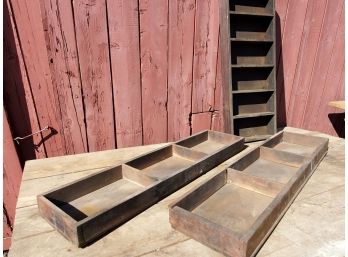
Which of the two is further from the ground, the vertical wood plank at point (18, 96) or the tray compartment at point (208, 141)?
the vertical wood plank at point (18, 96)

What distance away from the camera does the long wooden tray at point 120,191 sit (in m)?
1.30

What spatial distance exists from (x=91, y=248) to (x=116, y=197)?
17.0 inches

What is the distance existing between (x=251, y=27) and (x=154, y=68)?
1027mm

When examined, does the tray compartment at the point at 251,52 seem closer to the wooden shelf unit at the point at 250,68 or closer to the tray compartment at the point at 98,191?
the wooden shelf unit at the point at 250,68

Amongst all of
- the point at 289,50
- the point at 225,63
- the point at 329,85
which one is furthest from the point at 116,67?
the point at 329,85

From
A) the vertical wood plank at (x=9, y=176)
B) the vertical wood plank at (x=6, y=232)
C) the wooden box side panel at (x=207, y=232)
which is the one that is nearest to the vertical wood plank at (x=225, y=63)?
the wooden box side panel at (x=207, y=232)

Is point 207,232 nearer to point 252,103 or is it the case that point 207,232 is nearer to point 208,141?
point 208,141

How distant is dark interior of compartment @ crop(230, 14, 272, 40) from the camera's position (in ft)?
8.45

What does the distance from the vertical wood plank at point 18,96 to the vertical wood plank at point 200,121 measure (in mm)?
1350

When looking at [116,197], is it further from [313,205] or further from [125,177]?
[313,205]

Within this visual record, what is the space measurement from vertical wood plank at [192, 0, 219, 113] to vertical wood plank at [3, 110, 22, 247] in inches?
61.2

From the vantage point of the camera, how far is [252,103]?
2746 millimetres

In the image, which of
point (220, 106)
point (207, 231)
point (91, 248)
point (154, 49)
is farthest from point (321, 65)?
point (91, 248)

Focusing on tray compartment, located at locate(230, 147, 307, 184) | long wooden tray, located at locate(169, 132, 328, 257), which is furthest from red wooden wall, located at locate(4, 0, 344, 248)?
long wooden tray, located at locate(169, 132, 328, 257)
